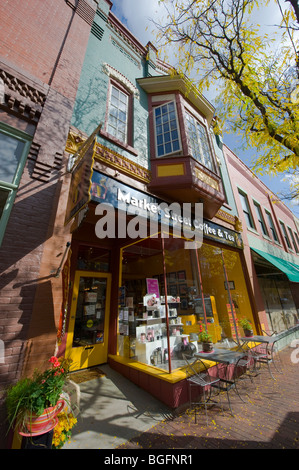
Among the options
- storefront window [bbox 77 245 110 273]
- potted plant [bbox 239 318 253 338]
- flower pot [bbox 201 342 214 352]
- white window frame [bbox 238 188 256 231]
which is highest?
white window frame [bbox 238 188 256 231]

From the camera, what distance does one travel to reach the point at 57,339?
328 centimetres

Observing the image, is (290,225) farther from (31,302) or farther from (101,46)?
(31,302)

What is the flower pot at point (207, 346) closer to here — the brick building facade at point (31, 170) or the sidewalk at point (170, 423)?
the sidewalk at point (170, 423)

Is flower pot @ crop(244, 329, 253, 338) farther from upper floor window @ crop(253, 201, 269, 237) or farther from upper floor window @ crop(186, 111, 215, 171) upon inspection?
upper floor window @ crop(253, 201, 269, 237)

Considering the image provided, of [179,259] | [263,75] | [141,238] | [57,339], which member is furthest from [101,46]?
[57,339]

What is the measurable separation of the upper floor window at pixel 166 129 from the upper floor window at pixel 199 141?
2.41ft

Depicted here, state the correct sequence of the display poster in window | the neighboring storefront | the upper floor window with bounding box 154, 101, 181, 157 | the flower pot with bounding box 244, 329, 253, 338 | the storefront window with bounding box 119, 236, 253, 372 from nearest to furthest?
the storefront window with bounding box 119, 236, 253, 372 → the display poster in window → the upper floor window with bounding box 154, 101, 181, 157 → the flower pot with bounding box 244, 329, 253, 338 → the neighboring storefront

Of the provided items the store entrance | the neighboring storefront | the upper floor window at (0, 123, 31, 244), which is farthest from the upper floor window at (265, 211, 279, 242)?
the upper floor window at (0, 123, 31, 244)

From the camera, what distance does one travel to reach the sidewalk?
9.86 feet

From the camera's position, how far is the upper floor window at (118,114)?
614 centimetres

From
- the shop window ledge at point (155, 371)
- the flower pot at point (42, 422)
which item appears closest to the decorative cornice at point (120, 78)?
the flower pot at point (42, 422)

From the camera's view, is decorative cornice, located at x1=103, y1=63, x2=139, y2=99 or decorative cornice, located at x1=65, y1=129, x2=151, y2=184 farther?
decorative cornice, located at x1=103, y1=63, x2=139, y2=99

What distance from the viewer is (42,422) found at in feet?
7.35

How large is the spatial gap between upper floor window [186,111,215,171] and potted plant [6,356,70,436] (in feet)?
25.4
